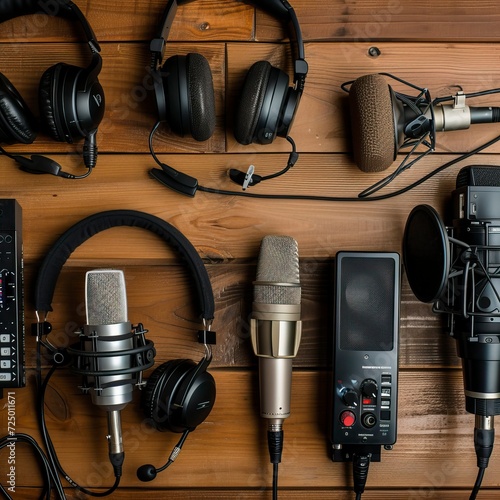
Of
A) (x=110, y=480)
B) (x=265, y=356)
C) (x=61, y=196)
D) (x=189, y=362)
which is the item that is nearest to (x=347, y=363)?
(x=265, y=356)

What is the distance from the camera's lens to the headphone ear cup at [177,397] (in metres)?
1.05

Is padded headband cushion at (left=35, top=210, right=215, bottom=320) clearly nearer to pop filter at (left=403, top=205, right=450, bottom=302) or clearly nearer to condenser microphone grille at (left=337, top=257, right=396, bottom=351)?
condenser microphone grille at (left=337, top=257, right=396, bottom=351)

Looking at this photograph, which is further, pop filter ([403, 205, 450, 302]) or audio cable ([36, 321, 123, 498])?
audio cable ([36, 321, 123, 498])

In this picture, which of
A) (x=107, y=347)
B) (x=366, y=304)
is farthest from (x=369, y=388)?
(x=107, y=347)

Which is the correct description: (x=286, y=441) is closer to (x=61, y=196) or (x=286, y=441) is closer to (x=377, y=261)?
(x=377, y=261)

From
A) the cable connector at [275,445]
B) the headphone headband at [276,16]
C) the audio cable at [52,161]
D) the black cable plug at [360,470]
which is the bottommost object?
the black cable plug at [360,470]

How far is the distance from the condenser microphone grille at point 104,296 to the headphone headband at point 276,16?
1.32ft

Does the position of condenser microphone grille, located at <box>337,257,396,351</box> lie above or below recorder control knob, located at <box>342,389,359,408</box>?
above

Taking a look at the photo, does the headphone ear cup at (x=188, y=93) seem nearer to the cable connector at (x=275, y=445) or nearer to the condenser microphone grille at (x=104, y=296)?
the condenser microphone grille at (x=104, y=296)

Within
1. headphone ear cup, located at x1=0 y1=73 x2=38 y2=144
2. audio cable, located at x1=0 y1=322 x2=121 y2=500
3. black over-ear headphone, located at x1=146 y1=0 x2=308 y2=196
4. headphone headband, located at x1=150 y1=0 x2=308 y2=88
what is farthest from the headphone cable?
audio cable, located at x1=0 y1=322 x2=121 y2=500

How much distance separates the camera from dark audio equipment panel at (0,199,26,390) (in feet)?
3.62

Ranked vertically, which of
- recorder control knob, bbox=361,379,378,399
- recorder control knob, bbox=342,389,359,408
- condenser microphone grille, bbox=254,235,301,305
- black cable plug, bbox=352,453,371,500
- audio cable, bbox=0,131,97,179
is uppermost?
audio cable, bbox=0,131,97,179

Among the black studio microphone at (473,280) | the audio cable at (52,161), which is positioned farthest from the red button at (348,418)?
the audio cable at (52,161)

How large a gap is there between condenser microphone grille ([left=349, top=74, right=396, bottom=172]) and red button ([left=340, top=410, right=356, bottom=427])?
1.61 feet
